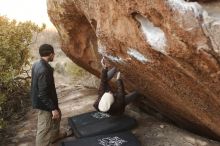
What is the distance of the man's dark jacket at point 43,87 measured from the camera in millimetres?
7230

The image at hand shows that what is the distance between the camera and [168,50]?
5.61m

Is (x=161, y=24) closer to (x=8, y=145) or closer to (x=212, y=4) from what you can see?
(x=212, y=4)

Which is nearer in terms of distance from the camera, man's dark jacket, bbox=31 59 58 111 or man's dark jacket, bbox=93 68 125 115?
man's dark jacket, bbox=31 59 58 111

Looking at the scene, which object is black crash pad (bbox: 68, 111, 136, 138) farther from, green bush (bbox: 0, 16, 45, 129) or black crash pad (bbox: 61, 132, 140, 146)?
green bush (bbox: 0, 16, 45, 129)

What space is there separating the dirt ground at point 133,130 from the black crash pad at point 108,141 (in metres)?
0.28

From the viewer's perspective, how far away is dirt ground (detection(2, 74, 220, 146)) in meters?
7.73

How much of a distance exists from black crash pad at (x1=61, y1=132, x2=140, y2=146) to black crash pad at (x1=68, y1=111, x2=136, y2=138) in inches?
9.4

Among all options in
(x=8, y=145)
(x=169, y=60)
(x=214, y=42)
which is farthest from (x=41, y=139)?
(x=214, y=42)

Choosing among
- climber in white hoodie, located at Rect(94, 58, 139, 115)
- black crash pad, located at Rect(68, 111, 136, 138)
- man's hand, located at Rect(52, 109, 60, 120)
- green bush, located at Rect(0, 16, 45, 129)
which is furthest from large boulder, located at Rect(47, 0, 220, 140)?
green bush, located at Rect(0, 16, 45, 129)

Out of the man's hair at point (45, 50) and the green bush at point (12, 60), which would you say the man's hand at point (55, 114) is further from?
the green bush at point (12, 60)

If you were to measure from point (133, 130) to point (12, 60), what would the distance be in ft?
13.0

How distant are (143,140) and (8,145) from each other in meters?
2.83

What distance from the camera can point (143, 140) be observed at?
788cm

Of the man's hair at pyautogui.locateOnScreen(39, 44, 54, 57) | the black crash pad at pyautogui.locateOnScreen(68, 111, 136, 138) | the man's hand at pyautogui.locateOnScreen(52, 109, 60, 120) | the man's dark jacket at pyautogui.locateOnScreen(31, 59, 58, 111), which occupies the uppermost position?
the man's hair at pyautogui.locateOnScreen(39, 44, 54, 57)
